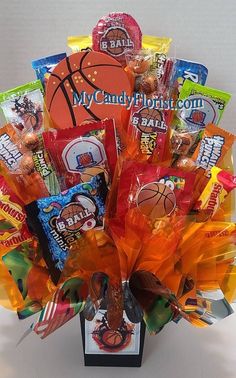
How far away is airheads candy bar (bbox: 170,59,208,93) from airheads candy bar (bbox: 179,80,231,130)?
2.6 inches

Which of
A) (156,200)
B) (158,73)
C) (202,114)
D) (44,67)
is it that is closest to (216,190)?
(156,200)

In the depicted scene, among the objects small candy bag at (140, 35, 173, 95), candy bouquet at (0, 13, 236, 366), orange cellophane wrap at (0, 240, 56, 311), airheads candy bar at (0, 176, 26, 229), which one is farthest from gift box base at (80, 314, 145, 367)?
small candy bag at (140, 35, 173, 95)

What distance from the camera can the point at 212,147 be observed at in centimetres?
89

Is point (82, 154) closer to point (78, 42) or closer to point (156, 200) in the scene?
point (156, 200)

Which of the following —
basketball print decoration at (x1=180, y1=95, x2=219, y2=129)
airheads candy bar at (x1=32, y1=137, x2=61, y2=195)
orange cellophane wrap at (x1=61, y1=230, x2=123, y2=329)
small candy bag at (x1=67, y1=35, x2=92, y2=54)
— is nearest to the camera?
orange cellophane wrap at (x1=61, y1=230, x2=123, y2=329)

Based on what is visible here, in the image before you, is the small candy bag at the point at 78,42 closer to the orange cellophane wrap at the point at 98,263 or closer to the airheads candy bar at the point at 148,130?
the airheads candy bar at the point at 148,130

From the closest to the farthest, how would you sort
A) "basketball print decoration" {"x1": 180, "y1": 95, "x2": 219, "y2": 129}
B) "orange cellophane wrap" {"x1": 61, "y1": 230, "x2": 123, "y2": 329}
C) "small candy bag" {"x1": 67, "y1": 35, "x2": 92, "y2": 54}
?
"orange cellophane wrap" {"x1": 61, "y1": 230, "x2": 123, "y2": 329}
"basketball print decoration" {"x1": 180, "y1": 95, "x2": 219, "y2": 129}
"small candy bag" {"x1": 67, "y1": 35, "x2": 92, "y2": 54}

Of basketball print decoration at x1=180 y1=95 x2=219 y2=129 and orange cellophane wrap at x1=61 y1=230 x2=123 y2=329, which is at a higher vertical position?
basketball print decoration at x1=180 y1=95 x2=219 y2=129

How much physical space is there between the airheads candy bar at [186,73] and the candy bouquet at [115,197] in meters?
0.03

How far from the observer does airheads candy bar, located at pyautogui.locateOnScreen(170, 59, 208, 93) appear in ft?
3.42

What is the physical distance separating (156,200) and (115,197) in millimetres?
80

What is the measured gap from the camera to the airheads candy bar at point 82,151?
843mm

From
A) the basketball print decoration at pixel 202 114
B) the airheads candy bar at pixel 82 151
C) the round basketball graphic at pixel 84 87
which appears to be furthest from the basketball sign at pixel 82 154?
the basketball print decoration at pixel 202 114

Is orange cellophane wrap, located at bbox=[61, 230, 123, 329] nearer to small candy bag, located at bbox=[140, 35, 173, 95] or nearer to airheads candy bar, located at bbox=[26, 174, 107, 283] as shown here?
airheads candy bar, located at bbox=[26, 174, 107, 283]
